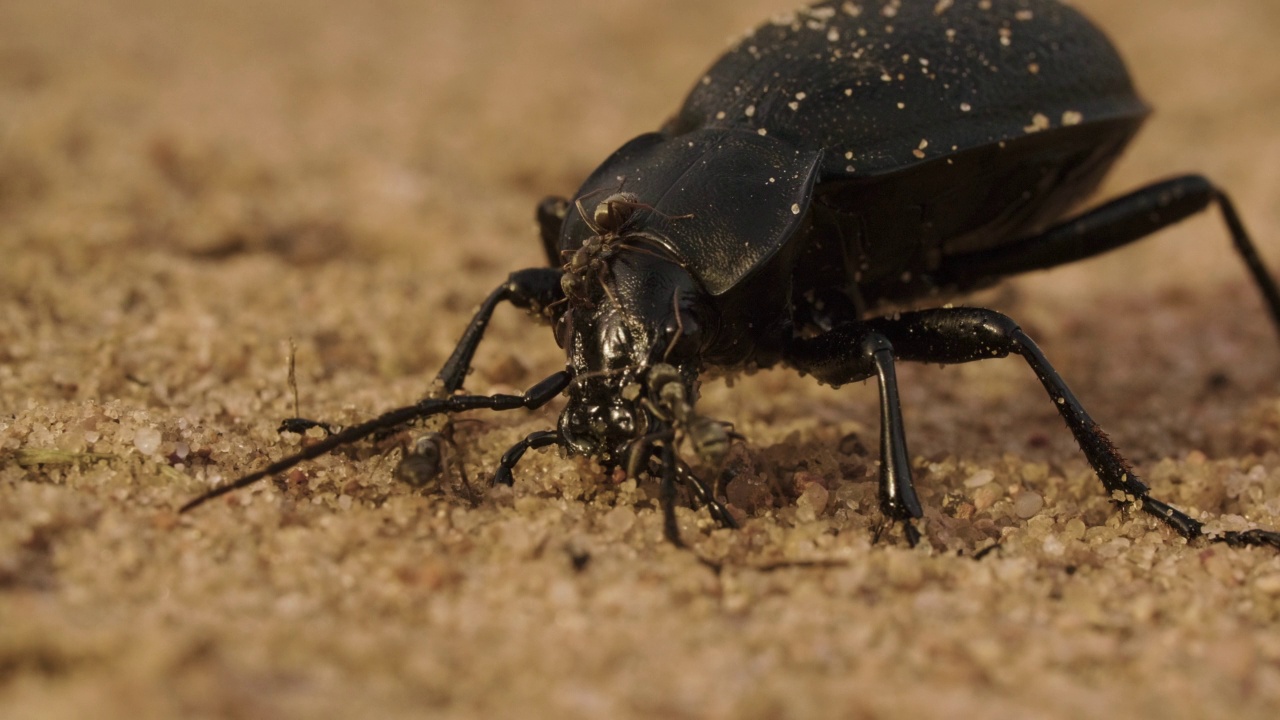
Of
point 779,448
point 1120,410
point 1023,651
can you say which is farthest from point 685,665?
point 1120,410

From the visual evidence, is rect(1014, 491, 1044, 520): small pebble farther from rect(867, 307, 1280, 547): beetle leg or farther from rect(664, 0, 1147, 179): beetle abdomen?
rect(664, 0, 1147, 179): beetle abdomen

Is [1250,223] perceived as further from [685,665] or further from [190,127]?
[190,127]

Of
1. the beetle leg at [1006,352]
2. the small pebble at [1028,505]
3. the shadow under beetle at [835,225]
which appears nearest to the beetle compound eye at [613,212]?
the shadow under beetle at [835,225]

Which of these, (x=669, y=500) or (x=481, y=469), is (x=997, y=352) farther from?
(x=481, y=469)

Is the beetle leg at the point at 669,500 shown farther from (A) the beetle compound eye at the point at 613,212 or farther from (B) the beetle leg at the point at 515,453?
(A) the beetle compound eye at the point at 613,212

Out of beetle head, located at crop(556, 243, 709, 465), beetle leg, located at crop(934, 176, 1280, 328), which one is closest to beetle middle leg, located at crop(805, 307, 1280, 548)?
beetle head, located at crop(556, 243, 709, 465)
